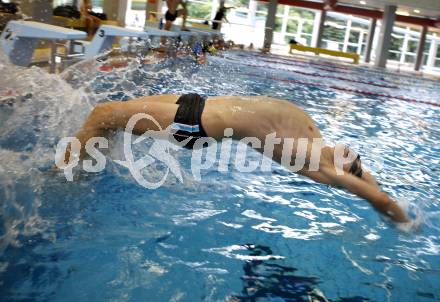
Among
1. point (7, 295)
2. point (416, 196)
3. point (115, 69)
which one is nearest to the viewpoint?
point (7, 295)

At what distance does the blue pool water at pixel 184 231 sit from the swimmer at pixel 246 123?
14.5 inches

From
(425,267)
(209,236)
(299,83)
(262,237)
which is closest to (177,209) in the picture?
(209,236)

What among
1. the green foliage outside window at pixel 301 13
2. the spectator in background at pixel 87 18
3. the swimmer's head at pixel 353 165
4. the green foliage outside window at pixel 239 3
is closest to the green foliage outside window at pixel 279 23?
the green foliage outside window at pixel 301 13

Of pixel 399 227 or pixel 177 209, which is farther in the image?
pixel 177 209

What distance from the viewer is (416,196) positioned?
3.76 metres

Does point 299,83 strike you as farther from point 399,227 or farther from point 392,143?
point 399,227

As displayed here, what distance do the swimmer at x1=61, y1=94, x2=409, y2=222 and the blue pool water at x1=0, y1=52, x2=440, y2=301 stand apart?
368 millimetres

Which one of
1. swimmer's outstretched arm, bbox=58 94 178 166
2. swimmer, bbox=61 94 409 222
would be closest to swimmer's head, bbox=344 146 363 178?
swimmer, bbox=61 94 409 222

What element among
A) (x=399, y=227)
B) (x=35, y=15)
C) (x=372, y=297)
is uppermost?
(x=35, y=15)

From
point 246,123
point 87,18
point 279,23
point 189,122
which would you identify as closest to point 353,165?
point 246,123

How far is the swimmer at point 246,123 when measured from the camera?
2.45 m

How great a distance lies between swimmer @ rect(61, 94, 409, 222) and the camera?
2449 mm

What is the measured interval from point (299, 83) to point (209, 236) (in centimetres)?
826

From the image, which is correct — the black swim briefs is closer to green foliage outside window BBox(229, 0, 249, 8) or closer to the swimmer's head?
the swimmer's head
